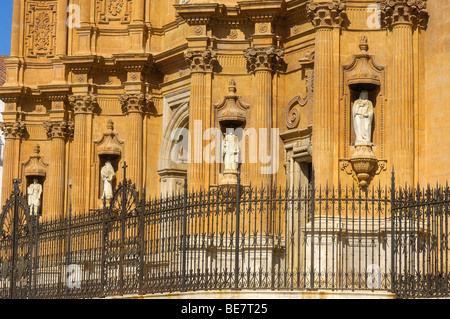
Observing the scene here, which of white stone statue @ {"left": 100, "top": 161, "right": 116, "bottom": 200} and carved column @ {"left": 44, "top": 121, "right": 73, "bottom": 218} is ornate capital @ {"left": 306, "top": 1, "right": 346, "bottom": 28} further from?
carved column @ {"left": 44, "top": 121, "right": 73, "bottom": 218}

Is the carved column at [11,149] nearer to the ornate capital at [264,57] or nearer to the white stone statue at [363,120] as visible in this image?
the ornate capital at [264,57]

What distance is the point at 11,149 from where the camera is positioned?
3662cm

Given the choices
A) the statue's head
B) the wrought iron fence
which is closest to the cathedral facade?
the statue's head

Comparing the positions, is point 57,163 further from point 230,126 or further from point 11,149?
point 230,126

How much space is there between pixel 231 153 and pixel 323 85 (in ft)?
13.1

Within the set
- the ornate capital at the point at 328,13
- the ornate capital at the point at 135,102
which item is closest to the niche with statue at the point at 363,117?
the ornate capital at the point at 328,13

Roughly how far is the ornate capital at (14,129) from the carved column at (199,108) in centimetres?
982

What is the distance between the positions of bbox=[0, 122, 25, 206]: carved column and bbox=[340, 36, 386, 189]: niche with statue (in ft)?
48.8

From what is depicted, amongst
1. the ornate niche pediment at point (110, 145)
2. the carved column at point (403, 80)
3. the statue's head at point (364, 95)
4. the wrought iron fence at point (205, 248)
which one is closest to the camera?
the wrought iron fence at point (205, 248)

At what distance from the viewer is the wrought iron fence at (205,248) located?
1886 centimetres

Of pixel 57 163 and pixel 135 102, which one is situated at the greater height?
pixel 135 102

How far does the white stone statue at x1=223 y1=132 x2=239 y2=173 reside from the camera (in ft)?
91.9

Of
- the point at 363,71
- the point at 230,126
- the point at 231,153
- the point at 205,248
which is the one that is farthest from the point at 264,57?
the point at 205,248

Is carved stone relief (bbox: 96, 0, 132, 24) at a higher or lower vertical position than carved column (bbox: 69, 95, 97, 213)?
higher
